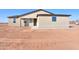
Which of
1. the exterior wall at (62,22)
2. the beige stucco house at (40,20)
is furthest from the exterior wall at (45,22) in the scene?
the exterior wall at (62,22)

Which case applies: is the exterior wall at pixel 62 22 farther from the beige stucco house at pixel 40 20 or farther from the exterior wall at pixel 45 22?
the exterior wall at pixel 45 22

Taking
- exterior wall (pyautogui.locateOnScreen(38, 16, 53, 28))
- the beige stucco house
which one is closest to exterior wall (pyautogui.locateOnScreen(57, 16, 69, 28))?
the beige stucco house

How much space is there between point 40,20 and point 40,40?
0.91 feet

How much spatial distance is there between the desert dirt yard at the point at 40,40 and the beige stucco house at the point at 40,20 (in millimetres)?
77

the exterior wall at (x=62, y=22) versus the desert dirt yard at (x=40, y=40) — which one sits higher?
the exterior wall at (x=62, y=22)

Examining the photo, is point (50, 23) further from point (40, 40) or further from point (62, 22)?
point (40, 40)

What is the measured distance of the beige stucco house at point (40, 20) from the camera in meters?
3.23

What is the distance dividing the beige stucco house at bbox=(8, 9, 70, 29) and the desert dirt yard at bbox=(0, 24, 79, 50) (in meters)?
0.08

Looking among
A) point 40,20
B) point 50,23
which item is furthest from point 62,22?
point 40,20

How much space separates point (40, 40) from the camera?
10.5 feet

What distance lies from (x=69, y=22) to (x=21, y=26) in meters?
0.66

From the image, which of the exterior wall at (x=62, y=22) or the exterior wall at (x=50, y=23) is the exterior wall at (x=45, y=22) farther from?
the exterior wall at (x=62, y=22)

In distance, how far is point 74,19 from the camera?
126 inches
